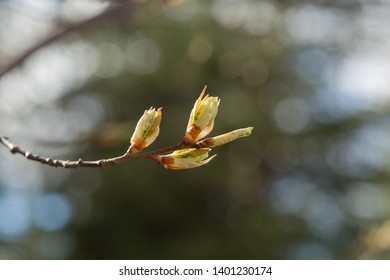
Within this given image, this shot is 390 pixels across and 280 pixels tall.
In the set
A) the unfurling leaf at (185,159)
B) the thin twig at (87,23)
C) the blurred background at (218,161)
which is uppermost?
the blurred background at (218,161)

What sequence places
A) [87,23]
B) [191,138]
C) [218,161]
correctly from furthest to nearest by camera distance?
[218,161], [87,23], [191,138]

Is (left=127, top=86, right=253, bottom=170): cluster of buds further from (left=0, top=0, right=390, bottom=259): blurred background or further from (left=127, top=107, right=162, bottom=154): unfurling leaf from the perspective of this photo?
(left=0, top=0, right=390, bottom=259): blurred background

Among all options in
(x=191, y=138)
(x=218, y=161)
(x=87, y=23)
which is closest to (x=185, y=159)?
(x=191, y=138)

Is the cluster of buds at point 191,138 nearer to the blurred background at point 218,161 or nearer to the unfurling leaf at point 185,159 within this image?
the unfurling leaf at point 185,159

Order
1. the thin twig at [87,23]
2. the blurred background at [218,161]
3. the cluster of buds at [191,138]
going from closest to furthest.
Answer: the cluster of buds at [191,138], the thin twig at [87,23], the blurred background at [218,161]

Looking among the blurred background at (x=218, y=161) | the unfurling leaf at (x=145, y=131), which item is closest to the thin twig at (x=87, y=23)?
the unfurling leaf at (x=145, y=131)

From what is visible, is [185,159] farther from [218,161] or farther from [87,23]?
[218,161]

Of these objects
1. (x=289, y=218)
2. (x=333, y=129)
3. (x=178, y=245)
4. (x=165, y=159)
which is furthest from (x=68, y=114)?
(x=165, y=159)

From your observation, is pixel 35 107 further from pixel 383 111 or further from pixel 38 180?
pixel 383 111

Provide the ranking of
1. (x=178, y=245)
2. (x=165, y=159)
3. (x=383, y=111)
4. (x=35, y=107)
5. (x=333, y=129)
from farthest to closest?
(x=333, y=129) < (x=383, y=111) < (x=178, y=245) < (x=35, y=107) < (x=165, y=159)

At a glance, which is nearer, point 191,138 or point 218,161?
point 191,138

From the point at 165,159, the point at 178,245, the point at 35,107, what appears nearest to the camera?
the point at 165,159
